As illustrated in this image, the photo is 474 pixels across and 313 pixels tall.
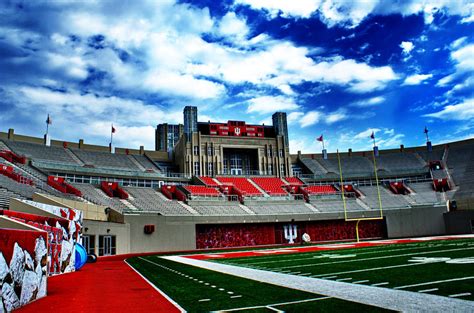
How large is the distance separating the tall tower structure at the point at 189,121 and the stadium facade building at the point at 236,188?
14 cm

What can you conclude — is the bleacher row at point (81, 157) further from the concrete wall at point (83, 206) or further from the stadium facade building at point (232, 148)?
the concrete wall at point (83, 206)

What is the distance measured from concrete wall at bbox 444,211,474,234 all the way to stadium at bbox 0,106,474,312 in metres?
Result: 0.11

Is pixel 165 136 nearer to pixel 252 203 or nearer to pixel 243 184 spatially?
pixel 243 184

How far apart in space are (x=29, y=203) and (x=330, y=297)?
1574 cm

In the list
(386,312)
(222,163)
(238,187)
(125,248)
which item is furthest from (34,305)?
(222,163)

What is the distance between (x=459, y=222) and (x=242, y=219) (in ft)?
77.6

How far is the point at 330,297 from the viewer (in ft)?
26.9

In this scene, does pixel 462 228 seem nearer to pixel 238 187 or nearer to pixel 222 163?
pixel 238 187

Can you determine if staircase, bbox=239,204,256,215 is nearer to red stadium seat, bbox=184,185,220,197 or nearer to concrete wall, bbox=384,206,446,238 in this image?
red stadium seat, bbox=184,185,220,197

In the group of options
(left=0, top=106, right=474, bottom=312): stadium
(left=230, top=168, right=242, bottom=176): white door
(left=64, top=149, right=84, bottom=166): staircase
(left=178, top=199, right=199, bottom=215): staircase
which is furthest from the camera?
(left=230, top=168, right=242, bottom=176): white door

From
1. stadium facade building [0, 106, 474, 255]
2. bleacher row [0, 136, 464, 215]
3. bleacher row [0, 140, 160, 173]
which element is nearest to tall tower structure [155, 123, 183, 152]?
stadium facade building [0, 106, 474, 255]

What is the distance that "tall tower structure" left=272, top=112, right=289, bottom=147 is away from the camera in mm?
59938

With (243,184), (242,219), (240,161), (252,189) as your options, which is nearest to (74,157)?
(243,184)

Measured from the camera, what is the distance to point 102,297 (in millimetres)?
10258
